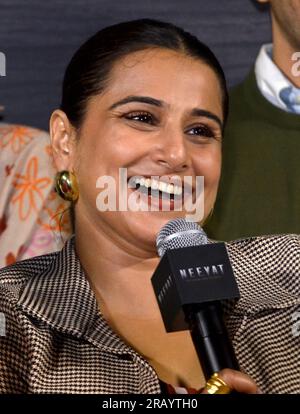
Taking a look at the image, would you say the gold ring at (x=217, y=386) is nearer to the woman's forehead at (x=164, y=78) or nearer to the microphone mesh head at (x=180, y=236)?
Result: the microphone mesh head at (x=180, y=236)

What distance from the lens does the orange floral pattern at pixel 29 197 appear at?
153 centimetres

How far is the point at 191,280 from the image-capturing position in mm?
840

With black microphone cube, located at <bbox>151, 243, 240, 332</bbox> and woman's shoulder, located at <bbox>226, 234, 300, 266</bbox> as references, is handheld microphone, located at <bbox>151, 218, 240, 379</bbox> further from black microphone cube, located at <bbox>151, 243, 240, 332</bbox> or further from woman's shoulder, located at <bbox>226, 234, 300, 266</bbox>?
woman's shoulder, located at <bbox>226, 234, 300, 266</bbox>

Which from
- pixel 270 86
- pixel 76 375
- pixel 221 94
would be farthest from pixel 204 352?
pixel 270 86

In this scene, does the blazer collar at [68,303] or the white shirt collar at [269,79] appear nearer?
the blazer collar at [68,303]

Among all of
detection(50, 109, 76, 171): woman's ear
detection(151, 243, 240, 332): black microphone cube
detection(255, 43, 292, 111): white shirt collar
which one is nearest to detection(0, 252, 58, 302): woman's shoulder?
detection(50, 109, 76, 171): woman's ear

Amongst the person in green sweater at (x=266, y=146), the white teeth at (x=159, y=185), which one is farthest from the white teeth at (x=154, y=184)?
the person in green sweater at (x=266, y=146)

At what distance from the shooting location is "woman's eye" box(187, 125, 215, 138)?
51.8 inches

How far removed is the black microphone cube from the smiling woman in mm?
314

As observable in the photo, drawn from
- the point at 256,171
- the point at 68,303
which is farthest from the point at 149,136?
the point at 256,171

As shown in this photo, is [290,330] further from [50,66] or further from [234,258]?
[50,66]

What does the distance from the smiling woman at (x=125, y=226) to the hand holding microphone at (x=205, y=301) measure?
1.06 ft

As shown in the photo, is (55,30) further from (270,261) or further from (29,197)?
(270,261)

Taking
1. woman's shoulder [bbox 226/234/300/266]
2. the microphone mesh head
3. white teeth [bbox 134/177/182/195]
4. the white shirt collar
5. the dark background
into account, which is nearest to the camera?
the microphone mesh head
